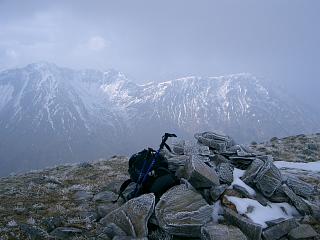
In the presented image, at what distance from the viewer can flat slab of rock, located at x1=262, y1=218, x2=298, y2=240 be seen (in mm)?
15023

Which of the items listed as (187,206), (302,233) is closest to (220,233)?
(187,206)

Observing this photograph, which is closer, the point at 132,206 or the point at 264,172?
the point at 132,206

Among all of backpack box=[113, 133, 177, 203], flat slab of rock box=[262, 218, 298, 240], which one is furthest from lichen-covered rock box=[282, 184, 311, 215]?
backpack box=[113, 133, 177, 203]

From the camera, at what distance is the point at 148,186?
1705cm

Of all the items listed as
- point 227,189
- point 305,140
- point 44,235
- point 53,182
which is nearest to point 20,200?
point 53,182

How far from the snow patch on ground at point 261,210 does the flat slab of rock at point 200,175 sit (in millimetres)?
944

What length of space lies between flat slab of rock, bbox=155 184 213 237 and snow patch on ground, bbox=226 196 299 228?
1580mm

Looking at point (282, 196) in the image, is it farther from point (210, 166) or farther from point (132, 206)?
point (132, 206)

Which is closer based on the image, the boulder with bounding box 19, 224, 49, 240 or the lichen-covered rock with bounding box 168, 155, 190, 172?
the boulder with bounding box 19, 224, 49, 240

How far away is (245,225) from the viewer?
49.1 ft

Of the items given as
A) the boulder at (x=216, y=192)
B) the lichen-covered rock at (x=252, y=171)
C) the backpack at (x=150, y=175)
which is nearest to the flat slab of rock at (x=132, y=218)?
the backpack at (x=150, y=175)

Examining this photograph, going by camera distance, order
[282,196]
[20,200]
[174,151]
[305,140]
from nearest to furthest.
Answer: [282,196], [20,200], [174,151], [305,140]

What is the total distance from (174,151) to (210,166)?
2943mm

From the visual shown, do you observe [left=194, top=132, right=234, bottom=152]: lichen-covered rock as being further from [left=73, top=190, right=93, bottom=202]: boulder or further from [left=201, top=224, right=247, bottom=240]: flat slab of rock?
[left=201, top=224, right=247, bottom=240]: flat slab of rock
